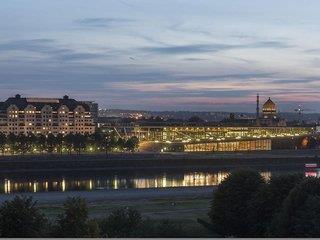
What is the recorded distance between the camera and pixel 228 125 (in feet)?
271

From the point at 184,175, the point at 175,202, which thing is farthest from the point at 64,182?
the point at 175,202

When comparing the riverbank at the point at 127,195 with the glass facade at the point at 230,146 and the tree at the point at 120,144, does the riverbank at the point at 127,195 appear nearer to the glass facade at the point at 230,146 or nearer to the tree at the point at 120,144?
the tree at the point at 120,144

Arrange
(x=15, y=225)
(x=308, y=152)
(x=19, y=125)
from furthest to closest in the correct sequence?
(x=19, y=125) < (x=308, y=152) < (x=15, y=225)

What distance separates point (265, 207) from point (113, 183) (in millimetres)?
19472

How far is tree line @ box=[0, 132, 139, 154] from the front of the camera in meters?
49.3

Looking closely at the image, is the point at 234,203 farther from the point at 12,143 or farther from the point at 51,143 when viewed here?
Answer: the point at 12,143

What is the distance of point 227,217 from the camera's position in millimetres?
15102

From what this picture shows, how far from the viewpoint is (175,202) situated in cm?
2062

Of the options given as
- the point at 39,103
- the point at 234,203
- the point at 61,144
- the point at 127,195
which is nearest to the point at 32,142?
the point at 61,144

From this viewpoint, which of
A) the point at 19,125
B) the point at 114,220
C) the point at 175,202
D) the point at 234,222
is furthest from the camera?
the point at 19,125

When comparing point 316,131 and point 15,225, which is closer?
point 15,225

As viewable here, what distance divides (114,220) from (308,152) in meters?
42.8

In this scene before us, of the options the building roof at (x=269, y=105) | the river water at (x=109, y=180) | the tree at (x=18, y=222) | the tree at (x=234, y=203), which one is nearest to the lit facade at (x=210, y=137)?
the river water at (x=109, y=180)

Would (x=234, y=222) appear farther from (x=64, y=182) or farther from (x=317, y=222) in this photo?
(x=64, y=182)
